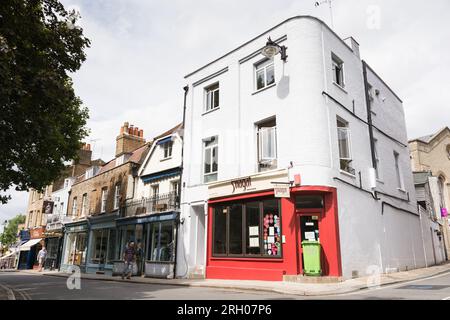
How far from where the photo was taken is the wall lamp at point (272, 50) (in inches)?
538

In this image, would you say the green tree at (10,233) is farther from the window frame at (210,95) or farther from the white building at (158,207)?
the window frame at (210,95)

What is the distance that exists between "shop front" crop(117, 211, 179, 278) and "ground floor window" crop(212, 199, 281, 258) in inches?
113

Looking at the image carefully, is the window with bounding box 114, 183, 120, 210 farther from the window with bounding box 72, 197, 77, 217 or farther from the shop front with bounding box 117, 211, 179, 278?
the window with bounding box 72, 197, 77, 217

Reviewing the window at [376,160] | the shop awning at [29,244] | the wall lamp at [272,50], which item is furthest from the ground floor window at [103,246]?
the window at [376,160]

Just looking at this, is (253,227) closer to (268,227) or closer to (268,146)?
(268,227)

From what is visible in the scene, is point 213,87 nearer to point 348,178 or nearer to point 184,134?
point 184,134

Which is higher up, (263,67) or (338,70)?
(263,67)

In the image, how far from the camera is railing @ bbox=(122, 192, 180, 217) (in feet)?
60.3

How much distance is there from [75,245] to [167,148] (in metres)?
13.6

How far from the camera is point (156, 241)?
19203mm

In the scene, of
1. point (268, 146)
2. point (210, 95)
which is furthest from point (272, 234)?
point (210, 95)

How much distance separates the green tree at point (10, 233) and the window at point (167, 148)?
2543 inches

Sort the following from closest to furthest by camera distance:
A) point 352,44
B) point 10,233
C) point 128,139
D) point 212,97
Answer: point 352,44, point 212,97, point 128,139, point 10,233

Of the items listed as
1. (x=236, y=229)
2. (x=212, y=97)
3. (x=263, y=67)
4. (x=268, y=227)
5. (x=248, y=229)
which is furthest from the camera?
(x=212, y=97)
